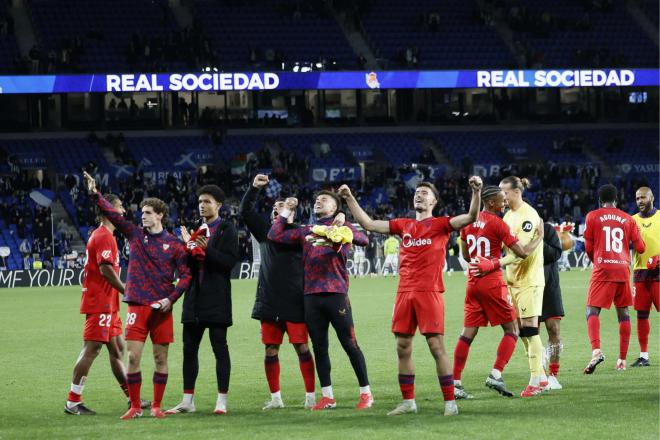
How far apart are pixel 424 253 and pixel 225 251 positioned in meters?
1.99

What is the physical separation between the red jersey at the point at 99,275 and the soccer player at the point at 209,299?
94 centimetres

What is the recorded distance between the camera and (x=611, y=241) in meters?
14.1

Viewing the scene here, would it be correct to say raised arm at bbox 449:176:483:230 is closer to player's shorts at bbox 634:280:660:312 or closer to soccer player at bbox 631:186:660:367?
soccer player at bbox 631:186:660:367

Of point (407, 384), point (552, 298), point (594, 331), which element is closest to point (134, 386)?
point (407, 384)

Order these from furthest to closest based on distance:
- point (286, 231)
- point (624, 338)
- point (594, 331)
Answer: point (624, 338), point (594, 331), point (286, 231)

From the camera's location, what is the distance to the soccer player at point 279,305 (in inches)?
442

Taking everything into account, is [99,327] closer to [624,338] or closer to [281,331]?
[281,331]

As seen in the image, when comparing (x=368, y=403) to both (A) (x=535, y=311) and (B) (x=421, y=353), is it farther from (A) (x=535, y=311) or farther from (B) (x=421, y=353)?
(B) (x=421, y=353)

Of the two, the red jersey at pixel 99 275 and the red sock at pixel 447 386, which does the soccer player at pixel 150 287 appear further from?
the red sock at pixel 447 386

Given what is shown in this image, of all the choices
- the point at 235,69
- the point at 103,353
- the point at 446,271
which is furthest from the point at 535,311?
the point at 235,69

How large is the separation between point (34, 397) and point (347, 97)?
139ft

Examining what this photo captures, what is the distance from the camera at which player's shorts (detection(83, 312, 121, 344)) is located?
11.4 m

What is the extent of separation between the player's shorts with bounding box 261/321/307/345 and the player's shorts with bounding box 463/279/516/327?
1.80 meters

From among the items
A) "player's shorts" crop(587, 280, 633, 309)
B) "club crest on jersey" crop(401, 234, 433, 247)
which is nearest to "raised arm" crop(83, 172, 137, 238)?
"club crest on jersey" crop(401, 234, 433, 247)
